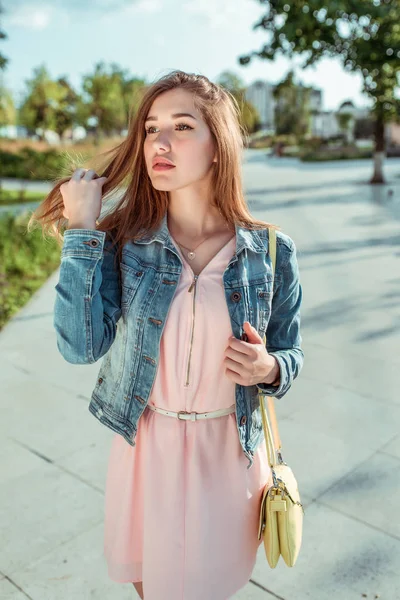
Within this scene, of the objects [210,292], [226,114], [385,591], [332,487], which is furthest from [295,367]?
[332,487]

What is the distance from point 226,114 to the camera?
1801mm

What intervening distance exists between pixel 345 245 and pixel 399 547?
7.11m

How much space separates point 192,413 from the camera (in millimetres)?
1744

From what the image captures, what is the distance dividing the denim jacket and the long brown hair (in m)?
0.07

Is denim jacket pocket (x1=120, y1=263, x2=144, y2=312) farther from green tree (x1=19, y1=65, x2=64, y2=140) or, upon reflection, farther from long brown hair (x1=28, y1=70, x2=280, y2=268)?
green tree (x1=19, y1=65, x2=64, y2=140)

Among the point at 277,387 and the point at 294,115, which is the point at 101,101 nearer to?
the point at 294,115

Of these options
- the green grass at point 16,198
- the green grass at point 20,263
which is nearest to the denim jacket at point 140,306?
the green grass at point 20,263

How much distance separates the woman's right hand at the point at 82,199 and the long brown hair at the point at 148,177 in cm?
10

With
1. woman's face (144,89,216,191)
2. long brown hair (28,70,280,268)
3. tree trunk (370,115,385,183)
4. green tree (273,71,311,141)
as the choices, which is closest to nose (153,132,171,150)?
woman's face (144,89,216,191)

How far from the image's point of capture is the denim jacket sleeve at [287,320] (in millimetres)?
1868

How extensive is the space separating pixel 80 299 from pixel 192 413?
452 millimetres

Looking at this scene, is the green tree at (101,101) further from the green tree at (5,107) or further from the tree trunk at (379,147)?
the tree trunk at (379,147)

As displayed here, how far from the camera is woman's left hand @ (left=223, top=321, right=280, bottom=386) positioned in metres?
1.62

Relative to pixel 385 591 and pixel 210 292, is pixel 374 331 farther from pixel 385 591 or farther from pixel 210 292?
pixel 210 292
